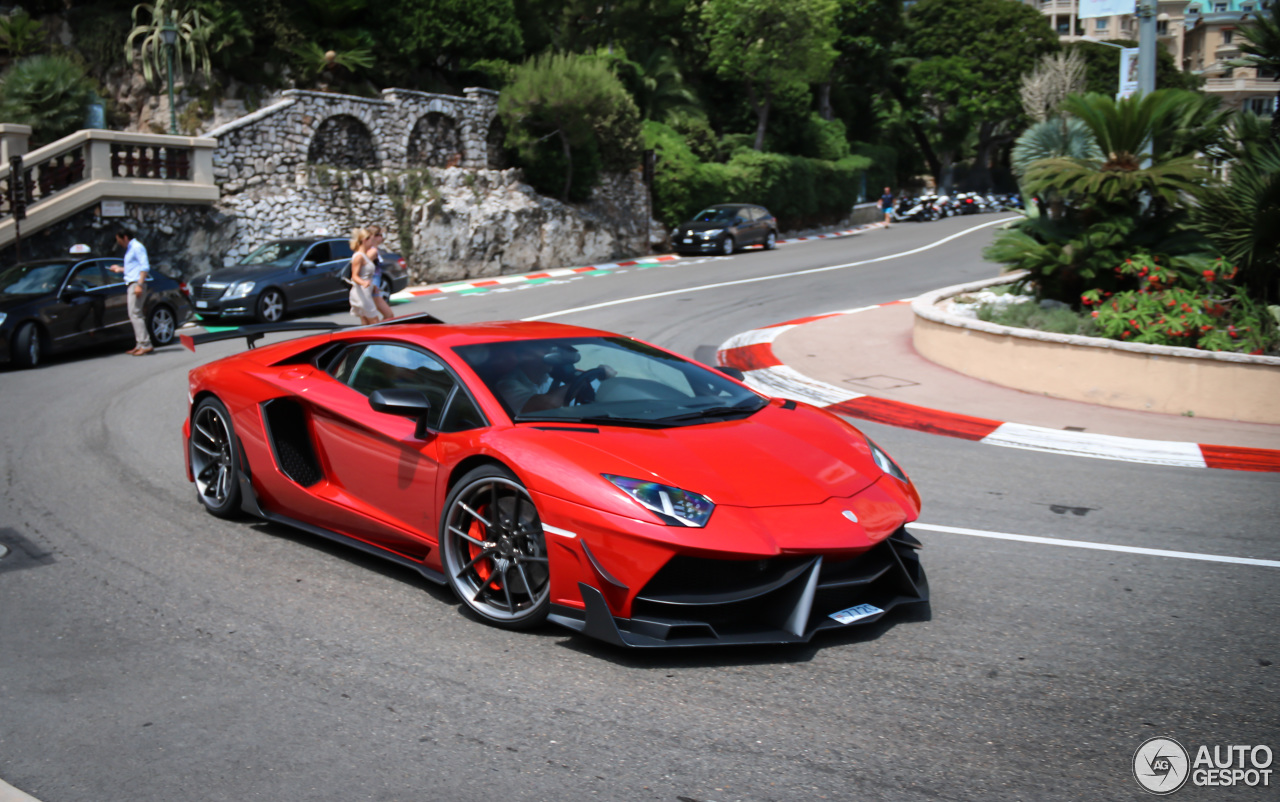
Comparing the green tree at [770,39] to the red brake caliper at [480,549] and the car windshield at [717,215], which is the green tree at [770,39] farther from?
the red brake caliper at [480,549]

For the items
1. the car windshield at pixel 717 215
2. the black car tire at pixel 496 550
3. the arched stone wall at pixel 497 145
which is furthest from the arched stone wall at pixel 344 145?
the black car tire at pixel 496 550

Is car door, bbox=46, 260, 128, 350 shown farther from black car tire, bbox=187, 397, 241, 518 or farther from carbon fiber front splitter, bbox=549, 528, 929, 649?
carbon fiber front splitter, bbox=549, 528, 929, 649

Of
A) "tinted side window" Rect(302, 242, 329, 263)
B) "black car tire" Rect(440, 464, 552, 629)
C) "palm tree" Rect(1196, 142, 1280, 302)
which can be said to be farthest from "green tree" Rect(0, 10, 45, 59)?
"black car tire" Rect(440, 464, 552, 629)

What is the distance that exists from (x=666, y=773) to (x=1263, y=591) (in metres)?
3.55

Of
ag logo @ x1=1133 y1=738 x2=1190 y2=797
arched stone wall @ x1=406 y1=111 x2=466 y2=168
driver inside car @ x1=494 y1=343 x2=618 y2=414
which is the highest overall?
arched stone wall @ x1=406 y1=111 x2=466 y2=168

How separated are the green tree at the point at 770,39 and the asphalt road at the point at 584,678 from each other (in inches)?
1400

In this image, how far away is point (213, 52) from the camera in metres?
26.7

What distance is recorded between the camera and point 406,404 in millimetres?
Answer: 4941

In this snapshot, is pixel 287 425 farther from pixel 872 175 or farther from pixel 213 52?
pixel 872 175

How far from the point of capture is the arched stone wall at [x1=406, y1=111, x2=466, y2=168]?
27.9 meters

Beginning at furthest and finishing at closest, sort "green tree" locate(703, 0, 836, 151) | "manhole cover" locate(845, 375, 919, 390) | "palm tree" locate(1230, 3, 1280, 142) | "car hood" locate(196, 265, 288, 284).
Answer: "green tree" locate(703, 0, 836, 151) < "car hood" locate(196, 265, 288, 284) < "manhole cover" locate(845, 375, 919, 390) < "palm tree" locate(1230, 3, 1280, 142)

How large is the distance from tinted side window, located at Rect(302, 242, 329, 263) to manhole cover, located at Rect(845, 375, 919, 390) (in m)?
11.4

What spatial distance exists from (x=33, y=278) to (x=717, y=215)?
2161 centimetres

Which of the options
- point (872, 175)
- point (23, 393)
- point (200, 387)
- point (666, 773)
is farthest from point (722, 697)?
point (872, 175)
